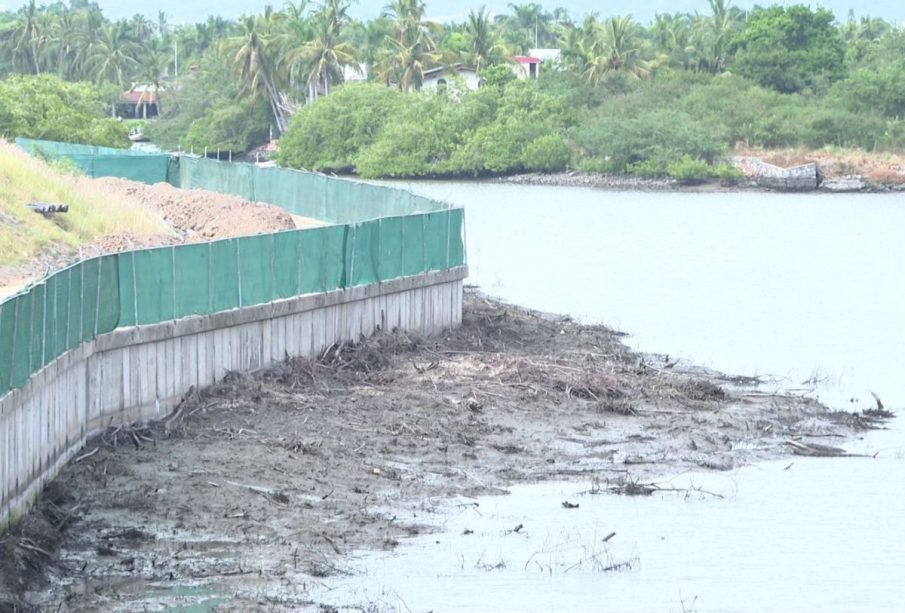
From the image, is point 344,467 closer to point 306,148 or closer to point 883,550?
point 883,550

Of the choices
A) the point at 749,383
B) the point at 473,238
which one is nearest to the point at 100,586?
the point at 749,383

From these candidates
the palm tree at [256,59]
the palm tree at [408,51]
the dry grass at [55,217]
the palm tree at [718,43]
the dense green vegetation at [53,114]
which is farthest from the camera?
the palm tree at [256,59]

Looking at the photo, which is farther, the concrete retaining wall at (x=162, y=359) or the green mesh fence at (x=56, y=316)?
the concrete retaining wall at (x=162, y=359)

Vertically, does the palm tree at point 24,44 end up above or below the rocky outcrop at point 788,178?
above

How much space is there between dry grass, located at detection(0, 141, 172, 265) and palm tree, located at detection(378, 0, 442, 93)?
87809mm

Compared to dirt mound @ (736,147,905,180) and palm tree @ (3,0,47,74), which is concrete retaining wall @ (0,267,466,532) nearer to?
dirt mound @ (736,147,905,180)

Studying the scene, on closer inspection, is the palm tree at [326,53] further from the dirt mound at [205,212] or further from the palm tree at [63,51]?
the dirt mound at [205,212]

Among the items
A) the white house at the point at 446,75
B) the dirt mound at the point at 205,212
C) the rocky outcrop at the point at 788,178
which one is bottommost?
the rocky outcrop at the point at 788,178

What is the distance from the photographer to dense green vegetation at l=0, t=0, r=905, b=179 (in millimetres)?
104875

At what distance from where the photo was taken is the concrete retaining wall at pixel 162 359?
16.7 meters

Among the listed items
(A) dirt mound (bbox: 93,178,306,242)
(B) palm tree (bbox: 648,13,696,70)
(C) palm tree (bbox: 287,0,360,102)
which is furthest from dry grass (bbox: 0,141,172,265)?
(B) palm tree (bbox: 648,13,696,70)

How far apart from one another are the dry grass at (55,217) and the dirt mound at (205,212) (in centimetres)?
113

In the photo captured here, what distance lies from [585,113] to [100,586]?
9882 cm

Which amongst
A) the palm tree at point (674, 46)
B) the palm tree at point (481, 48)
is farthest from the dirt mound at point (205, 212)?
the palm tree at point (481, 48)
